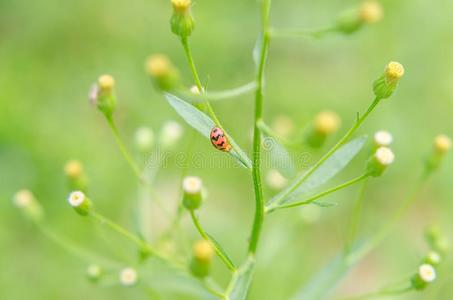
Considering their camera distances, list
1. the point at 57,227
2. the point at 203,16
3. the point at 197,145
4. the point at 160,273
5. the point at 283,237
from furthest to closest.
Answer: the point at 203,16 < the point at 197,145 < the point at 57,227 < the point at 283,237 < the point at 160,273

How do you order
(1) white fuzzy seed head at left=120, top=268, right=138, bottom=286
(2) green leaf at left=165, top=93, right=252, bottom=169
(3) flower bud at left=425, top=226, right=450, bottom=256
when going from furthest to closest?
(3) flower bud at left=425, top=226, right=450, bottom=256 → (1) white fuzzy seed head at left=120, top=268, right=138, bottom=286 → (2) green leaf at left=165, top=93, right=252, bottom=169

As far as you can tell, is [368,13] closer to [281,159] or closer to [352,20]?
[352,20]

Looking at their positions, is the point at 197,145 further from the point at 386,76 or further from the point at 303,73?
the point at 386,76

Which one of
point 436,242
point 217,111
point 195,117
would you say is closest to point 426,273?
point 436,242

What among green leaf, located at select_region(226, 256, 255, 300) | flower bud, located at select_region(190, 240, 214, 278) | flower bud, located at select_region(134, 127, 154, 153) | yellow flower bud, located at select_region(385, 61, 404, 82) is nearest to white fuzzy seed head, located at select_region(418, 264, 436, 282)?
green leaf, located at select_region(226, 256, 255, 300)

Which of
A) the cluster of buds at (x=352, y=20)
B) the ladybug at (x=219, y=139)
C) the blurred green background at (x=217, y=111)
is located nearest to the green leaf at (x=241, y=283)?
the ladybug at (x=219, y=139)

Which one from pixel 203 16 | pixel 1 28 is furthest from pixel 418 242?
pixel 1 28

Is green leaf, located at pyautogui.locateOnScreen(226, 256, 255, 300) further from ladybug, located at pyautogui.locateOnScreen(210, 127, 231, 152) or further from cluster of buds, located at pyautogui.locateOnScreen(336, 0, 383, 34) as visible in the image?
cluster of buds, located at pyautogui.locateOnScreen(336, 0, 383, 34)
